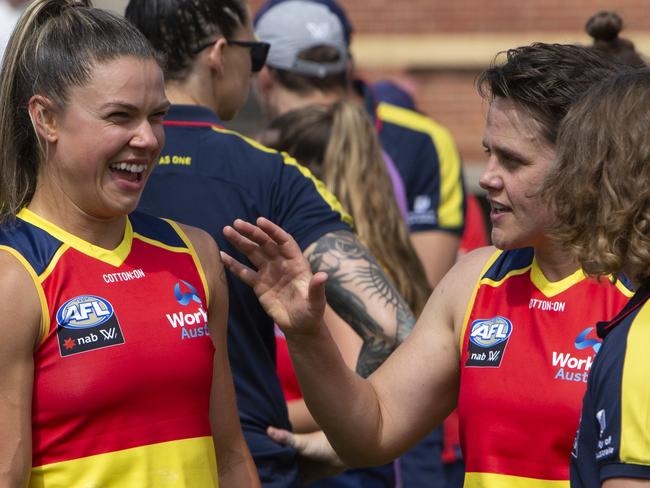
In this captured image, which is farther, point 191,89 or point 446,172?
point 446,172

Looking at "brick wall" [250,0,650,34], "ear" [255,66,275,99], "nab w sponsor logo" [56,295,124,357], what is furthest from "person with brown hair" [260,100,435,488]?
"brick wall" [250,0,650,34]

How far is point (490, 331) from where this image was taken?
2910 millimetres

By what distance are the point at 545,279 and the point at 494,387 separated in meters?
0.31

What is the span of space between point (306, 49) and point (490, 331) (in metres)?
2.48

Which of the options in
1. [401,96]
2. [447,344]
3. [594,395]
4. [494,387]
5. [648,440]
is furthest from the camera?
[401,96]

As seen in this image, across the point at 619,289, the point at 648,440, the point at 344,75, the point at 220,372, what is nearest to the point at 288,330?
the point at 220,372

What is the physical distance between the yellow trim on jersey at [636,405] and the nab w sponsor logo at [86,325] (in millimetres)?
1112

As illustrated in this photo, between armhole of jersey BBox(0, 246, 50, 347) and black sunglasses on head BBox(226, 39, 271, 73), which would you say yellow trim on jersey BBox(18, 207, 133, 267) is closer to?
armhole of jersey BBox(0, 246, 50, 347)

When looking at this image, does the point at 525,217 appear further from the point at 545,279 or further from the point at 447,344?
the point at 447,344

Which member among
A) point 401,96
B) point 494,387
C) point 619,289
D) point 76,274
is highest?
point 76,274

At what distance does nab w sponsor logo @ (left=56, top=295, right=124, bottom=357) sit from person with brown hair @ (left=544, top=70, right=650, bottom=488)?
99 cm

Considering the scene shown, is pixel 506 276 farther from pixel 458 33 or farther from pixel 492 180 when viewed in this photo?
pixel 458 33

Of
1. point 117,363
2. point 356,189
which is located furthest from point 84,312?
point 356,189

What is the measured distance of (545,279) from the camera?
117 inches
